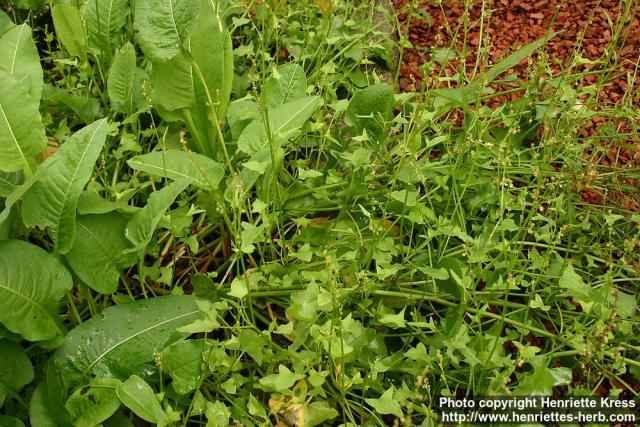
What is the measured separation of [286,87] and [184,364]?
899mm

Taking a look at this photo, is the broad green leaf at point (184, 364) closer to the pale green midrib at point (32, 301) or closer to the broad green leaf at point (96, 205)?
the pale green midrib at point (32, 301)

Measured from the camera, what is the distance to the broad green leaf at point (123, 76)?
207 cm

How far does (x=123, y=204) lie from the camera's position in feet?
5.68

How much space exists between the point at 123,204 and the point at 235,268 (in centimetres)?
36

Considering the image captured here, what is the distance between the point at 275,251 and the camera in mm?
1801

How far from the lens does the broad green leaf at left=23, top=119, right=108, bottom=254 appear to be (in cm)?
163

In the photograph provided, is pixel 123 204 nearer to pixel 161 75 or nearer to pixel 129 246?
pixel 129 246

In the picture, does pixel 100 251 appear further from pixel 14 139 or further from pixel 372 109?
pixel 372 109

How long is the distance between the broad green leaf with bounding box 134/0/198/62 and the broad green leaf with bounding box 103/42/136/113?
0.51 feet

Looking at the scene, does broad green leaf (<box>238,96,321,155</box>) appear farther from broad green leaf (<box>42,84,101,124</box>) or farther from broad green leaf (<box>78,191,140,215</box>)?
broad green leaf (<box>42,84,101,124</box>)

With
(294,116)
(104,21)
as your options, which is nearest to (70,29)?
(104,21)

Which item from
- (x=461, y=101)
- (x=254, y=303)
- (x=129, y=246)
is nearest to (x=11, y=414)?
(x=129, y=246)

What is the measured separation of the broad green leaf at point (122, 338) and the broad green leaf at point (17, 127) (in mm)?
456

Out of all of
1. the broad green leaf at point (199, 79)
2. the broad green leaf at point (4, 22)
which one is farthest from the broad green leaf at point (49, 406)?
the broad green leaf at point (4, 22)
